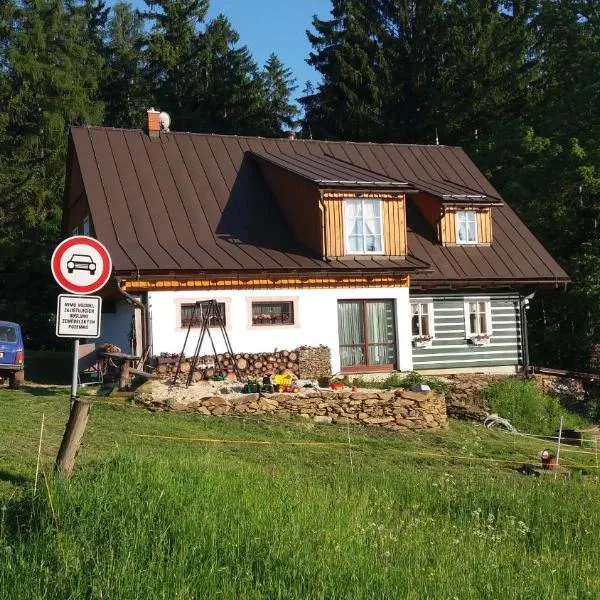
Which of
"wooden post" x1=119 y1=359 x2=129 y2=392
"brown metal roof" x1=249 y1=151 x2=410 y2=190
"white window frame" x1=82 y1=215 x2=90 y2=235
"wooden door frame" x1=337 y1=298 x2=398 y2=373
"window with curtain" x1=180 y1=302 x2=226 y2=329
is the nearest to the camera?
"wooden post" x1=119 y1=359 x2=129 y2=392

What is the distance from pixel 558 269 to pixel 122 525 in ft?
68.8

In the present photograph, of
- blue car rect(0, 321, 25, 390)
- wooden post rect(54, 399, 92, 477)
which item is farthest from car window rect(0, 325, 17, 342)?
wooden post rect(54, 399, 92, 477)

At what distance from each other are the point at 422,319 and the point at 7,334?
36.8 ft

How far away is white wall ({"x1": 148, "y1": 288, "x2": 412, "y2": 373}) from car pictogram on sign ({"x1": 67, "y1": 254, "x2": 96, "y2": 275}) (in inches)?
430

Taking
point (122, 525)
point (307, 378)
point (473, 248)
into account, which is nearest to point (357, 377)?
point (307, 378)

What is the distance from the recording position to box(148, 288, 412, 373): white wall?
1970cm

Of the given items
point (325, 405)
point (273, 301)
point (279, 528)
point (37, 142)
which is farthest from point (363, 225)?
point (37, 142)

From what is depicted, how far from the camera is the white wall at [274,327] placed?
19.7 metres

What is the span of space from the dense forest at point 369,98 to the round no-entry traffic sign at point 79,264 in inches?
848

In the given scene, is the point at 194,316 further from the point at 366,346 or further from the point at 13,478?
the point at 13,478

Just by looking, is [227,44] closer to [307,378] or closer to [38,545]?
[307,378]

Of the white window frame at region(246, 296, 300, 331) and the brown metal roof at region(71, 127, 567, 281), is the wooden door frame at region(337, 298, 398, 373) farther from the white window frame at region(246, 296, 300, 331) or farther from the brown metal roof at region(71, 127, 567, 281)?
the white window frame at region(246, 296, 300, 331)

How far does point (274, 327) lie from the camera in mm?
20812

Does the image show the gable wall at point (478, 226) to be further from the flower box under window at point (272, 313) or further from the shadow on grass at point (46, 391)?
the shadow on grass at point (46, 391)
